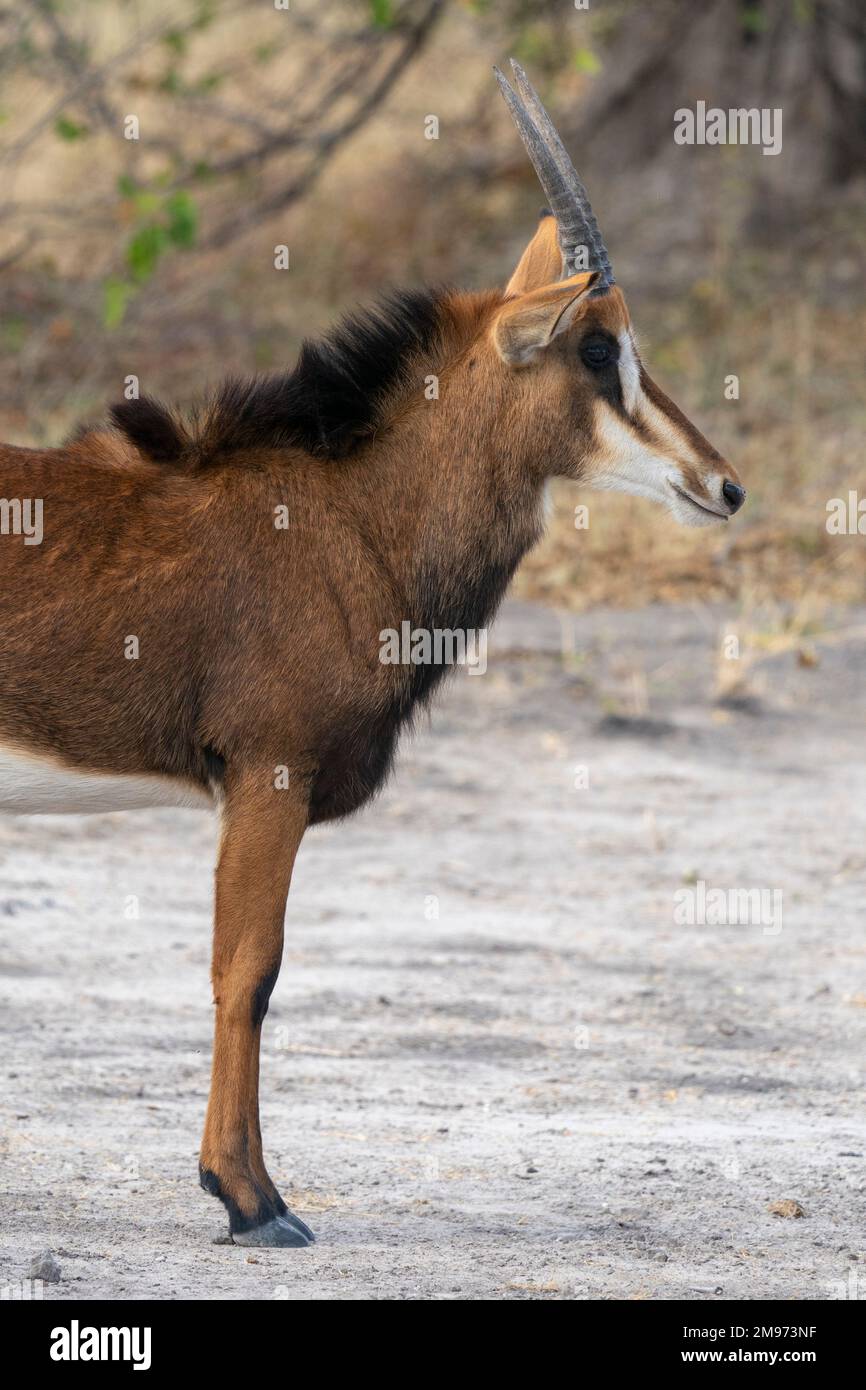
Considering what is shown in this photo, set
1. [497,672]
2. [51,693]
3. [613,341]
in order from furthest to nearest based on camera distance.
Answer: [497,672]
[613,341]
[51,693]

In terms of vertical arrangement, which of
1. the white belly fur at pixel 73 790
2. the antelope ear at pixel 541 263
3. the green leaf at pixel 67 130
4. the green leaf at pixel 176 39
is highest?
the green leaf at pixel 176 39

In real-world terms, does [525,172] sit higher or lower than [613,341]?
higher

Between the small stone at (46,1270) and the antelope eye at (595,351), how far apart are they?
2.44 meters

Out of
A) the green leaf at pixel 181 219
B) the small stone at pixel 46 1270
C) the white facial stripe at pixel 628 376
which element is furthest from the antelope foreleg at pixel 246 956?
the green leaf at pixel 181 219

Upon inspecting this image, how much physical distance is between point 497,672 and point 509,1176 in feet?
18.0

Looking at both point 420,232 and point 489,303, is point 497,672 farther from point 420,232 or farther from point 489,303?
point 420,232

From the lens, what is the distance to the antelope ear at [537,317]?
4.71 metres

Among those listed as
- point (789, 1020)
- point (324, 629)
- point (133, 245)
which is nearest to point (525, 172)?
point (133, 245)

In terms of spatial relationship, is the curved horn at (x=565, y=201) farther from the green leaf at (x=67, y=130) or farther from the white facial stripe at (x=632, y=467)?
the green leaf at (x=67, y=130)

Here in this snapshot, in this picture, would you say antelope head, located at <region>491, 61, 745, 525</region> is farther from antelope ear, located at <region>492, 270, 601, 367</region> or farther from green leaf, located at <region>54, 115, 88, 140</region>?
green leaf, located at <region>54, 115, 88, 140</region>

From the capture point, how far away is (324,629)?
15.5 ft

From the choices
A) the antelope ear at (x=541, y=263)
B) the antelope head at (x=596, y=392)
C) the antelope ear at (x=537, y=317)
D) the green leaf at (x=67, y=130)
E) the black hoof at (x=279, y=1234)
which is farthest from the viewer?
the green leaf at (x=67, y=130)

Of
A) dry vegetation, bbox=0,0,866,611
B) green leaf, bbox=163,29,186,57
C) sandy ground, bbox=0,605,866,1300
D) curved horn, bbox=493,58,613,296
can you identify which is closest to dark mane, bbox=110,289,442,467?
curved horn, bbox=493,58,613,296

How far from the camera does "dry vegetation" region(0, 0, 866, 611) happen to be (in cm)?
1232
